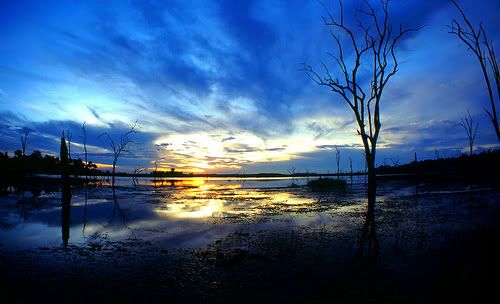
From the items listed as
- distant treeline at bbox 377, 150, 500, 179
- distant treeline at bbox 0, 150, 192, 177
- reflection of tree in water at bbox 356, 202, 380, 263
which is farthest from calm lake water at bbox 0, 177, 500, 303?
distant treeline at bbox 0, 150, 192, 177

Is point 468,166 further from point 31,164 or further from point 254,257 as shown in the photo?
point 31,164

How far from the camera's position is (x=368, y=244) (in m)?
7.17

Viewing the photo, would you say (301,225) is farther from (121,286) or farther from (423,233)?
(121,286)

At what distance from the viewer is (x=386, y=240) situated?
24.7ft

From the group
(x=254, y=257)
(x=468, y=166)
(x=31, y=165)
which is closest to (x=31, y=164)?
(x=31, y=165)

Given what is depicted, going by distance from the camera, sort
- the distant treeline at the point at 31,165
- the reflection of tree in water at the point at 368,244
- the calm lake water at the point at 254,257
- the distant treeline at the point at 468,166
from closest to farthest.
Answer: the calm lake water at the point at 254,257
the reflection of tree in water at the point at 368,244
the distant treeline at the point at 468,166
the distant treeline at the point at 31,165

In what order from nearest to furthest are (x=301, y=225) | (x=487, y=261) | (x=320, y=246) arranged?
1. (x=487, y=261)
2. (x=320, y=246)
3. (x=301, y=225)

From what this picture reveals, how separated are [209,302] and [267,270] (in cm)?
160

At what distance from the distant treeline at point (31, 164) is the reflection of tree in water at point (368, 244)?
59.5m

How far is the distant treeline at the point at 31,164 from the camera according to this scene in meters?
55.2

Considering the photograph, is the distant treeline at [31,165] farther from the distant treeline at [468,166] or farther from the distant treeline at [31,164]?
the distant treeline at [468,166]

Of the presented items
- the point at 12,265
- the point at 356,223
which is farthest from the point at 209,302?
the point at 356,223

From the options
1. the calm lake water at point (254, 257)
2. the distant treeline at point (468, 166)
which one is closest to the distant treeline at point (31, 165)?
the calm lake water at point (254, 257)

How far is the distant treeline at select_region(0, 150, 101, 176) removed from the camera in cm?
5516
